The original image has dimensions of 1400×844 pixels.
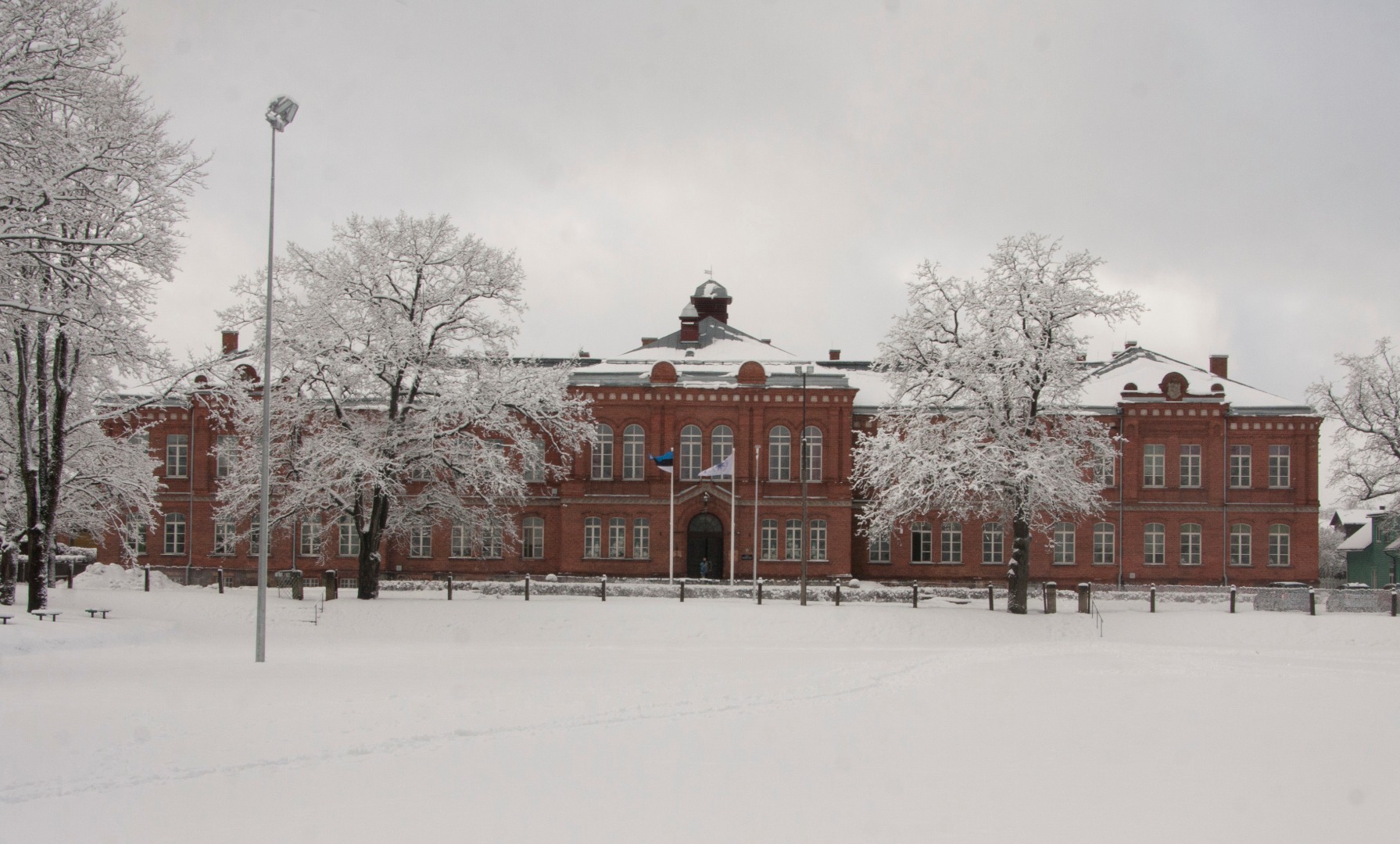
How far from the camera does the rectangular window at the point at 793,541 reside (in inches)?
1874

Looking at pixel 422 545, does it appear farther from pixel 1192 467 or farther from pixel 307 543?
pixel 1192 467

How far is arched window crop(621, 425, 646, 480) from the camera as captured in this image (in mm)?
48250

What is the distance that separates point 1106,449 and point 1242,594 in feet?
28.7

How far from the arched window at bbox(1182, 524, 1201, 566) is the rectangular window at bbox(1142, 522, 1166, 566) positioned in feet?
2.88

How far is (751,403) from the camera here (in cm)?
Result: 4803

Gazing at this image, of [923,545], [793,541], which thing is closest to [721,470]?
[793,541]

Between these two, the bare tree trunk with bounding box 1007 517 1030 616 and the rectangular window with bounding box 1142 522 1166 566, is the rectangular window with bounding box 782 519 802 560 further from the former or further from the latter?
the rectangular window with bounding box 1142 522 1166 566

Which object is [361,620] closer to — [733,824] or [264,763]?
[264,763]

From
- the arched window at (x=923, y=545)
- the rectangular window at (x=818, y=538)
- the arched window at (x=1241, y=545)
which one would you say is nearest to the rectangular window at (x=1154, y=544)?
the arched window at (x=1241, y=545)

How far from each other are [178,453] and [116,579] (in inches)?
408

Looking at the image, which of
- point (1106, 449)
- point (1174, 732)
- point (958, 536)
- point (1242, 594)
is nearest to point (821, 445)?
point (958, 536)

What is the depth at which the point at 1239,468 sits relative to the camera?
4909cm

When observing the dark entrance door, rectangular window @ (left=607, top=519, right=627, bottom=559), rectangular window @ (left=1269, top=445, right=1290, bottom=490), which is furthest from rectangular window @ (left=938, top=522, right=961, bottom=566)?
rectangular window @ (left=607, top=519, right=627, bottom=559)

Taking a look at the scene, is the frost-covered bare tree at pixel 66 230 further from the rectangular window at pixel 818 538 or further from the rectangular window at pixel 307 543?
the rectangular window at pixel 818 538
